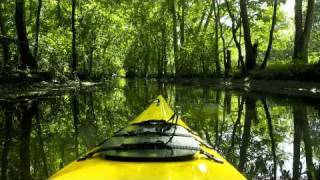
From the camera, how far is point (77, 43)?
128 ft

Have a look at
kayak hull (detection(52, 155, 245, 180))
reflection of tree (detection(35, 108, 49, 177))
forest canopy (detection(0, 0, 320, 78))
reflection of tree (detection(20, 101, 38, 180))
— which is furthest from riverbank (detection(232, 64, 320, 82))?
kayak hull (detection(52, 155, 245, 180))

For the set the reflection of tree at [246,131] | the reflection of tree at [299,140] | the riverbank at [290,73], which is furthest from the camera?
the riverbank at [290,73]

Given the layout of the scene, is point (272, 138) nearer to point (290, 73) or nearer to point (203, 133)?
point (203, 133)

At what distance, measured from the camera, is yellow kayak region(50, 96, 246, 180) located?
3529 mm

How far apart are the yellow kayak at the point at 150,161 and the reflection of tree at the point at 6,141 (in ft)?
6.84

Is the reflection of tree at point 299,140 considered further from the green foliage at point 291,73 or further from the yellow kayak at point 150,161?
the green foliage at point 291,73

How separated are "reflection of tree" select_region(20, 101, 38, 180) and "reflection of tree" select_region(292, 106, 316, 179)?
376 centimetres

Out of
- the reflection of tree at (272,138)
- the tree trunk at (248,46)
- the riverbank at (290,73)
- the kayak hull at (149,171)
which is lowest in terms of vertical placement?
the reflection of tree at (272,138)

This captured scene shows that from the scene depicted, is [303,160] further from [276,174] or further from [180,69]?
[180,69]

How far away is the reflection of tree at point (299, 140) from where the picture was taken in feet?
20.3

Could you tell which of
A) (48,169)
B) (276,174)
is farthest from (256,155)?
(48,169)

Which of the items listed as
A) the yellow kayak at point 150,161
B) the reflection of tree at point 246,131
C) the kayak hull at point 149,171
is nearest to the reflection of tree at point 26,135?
the yellow kayak at point 150,161

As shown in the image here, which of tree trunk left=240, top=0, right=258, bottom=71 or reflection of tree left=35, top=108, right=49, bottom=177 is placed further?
tree trunk left=240, top=0, right=258, bottom=71

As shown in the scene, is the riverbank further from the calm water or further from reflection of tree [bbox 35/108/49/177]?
reflection of tree [bbox 35/108/49/177]
